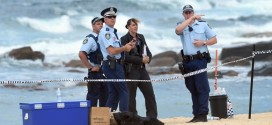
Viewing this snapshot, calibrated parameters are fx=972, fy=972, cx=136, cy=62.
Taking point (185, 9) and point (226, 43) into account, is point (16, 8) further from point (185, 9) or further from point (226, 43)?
point (185, 9)

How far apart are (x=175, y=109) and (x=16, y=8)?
62.7 feet

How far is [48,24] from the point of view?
3547 cm

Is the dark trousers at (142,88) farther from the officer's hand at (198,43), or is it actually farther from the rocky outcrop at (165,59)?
the rocky outcrop at (165,59)

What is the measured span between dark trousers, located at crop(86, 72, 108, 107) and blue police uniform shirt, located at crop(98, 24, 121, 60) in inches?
21.4

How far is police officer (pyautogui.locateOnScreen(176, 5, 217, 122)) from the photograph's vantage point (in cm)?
1095

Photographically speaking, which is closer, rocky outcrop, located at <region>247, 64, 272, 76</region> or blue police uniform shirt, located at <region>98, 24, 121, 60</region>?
blue police uniform shirt, located at <region>98, 24, 121, 60</region>

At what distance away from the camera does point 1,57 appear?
97.2 ft

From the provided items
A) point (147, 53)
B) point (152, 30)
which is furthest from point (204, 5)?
point (147, 53)

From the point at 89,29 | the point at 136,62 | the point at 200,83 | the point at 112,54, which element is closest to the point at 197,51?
the point at 200,83

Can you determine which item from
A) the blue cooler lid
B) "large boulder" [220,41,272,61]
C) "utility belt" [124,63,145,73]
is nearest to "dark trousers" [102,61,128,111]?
"utility belt" [124,63,145,73]

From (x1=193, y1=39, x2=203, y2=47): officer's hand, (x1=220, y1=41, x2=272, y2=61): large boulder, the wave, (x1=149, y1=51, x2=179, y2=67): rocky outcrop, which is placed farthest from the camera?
the wave

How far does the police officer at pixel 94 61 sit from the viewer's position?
1098 centimetres

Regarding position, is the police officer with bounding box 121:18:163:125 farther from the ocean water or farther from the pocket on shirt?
the ocean water

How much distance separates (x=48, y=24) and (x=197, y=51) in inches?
978
